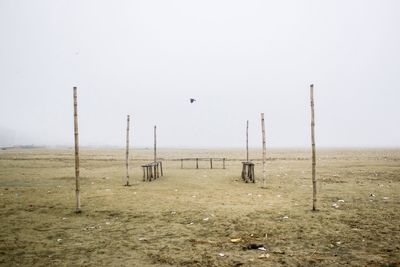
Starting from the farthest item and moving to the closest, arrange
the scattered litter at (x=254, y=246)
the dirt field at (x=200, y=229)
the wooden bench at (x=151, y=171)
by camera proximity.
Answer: the wooden bench at (x=151, y=171), the scattered litter at (x=254, y=246), the dirt field at (x=200, y=229)

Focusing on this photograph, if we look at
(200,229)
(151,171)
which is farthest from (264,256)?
(151,171)

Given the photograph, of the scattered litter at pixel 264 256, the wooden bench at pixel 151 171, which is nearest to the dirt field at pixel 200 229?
the scattered litter at pixel 264 256

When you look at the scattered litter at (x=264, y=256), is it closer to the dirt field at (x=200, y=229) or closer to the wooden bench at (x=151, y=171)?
the dirt field at (x=200, y=229)

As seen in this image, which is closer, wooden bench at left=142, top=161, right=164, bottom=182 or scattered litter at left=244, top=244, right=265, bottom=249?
scattered litter at left=244, top=244, right=265, bottom=249

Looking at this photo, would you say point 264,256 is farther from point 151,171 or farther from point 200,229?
point 151,171

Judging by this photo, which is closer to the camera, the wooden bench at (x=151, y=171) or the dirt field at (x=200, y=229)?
the dirt field at (x=200, y=229)

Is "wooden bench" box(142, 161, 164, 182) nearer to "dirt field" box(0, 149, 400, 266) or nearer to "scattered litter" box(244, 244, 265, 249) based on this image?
"dirt field" box(0, 149, 400, 266)

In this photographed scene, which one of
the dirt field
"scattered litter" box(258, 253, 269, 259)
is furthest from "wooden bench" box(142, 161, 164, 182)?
"scattered litter" box(258, 253, 269, 259)

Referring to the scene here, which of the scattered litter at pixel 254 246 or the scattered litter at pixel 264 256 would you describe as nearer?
the scattered litter at pixel 264 256

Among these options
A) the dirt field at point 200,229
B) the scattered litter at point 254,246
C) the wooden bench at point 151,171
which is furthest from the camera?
the wooden bench at point 151,171

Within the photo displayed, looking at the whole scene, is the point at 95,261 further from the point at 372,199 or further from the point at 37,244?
the point at 372,199

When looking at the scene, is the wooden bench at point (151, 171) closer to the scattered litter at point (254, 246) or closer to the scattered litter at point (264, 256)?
the scattered litter at point (254, 246)

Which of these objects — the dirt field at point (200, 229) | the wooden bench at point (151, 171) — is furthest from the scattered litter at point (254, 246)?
the wooden bench at point (151, 171)

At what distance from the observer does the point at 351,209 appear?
11.1 meters
